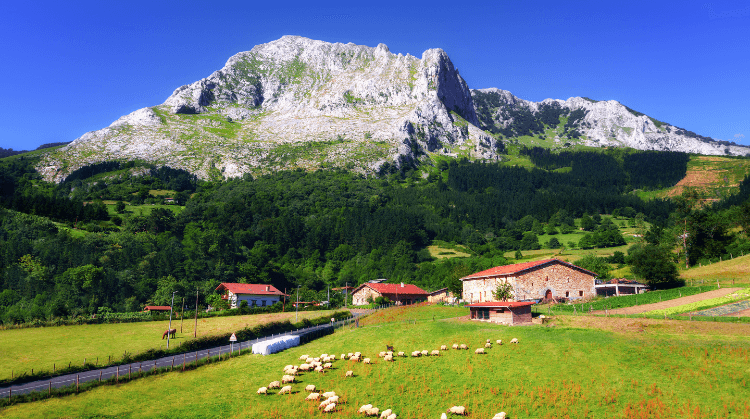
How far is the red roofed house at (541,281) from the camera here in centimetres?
7212

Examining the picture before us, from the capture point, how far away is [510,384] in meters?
31.6

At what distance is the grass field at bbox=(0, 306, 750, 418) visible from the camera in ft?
90.4

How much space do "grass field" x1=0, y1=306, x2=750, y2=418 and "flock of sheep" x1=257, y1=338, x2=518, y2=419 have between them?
0.65 metres

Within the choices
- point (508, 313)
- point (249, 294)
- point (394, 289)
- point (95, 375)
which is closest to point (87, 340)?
point (95, 375)

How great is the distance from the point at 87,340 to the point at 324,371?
40120 mm

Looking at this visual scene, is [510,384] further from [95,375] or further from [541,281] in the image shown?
[541,281]

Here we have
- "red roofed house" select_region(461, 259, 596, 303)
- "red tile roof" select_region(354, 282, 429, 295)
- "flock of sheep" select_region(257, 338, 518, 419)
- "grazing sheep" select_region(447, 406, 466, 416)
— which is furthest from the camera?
"red tile roof" select_region(354, 282, 429, 295)

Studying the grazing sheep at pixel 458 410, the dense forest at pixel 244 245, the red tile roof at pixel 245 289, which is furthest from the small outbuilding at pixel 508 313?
the red tile roof at pixel 245 289

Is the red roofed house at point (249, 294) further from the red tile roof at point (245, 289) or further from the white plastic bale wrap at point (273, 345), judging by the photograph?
the white plastic bale wrap at point (273, 345)

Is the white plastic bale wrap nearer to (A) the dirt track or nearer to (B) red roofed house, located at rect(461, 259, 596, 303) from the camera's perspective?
(B) red roofed house, located at rect(461, 259, 596, 303)

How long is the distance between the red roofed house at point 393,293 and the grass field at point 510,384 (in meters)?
60.2

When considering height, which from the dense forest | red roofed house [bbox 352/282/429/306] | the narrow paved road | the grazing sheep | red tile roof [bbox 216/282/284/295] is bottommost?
the narrow paved road

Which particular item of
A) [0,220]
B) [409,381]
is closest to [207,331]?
[409,381]

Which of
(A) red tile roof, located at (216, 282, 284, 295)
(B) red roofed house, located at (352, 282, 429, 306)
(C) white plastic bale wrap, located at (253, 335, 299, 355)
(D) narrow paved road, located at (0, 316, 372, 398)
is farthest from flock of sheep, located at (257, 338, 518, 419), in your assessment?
(A) red tile roof, located at (216, 282, 284, 295)
